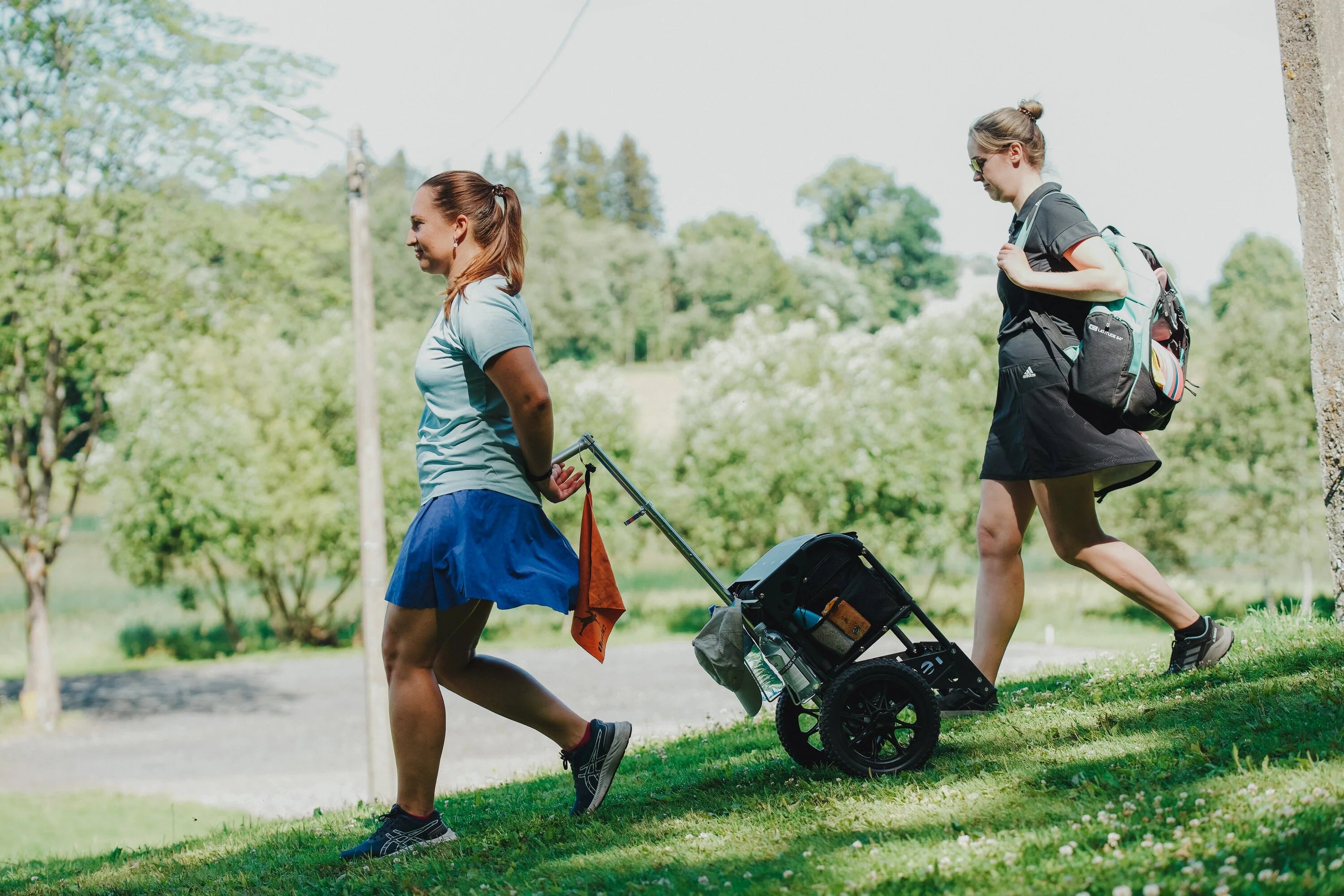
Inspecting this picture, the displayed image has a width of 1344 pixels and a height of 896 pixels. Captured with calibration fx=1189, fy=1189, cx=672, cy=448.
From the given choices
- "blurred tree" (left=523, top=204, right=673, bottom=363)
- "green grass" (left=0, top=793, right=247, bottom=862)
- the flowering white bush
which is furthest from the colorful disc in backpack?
"blurred tree" (left=523, top=204, right=673, bottom=363)

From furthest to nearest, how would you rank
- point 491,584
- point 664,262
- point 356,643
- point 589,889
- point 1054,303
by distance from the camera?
point 664,262 < point 356,643 < point 1054,303 < point 491,584 < point 589,889

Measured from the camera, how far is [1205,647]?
4547 mm

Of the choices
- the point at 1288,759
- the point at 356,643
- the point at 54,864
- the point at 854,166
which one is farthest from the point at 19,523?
the point at 854,166

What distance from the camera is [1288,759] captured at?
10.8 feet

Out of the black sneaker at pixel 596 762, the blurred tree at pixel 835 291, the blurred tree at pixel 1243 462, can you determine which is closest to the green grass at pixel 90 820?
the black sneaker at pixel 596 762

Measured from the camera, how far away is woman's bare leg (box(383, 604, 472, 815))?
3848 mm

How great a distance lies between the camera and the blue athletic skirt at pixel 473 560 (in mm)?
3732

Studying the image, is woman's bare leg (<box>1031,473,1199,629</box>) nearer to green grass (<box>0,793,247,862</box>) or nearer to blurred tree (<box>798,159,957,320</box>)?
green grass (<box>0,793,247,862</box>)

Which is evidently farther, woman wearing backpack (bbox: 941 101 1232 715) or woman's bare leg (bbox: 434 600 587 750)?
woman wearing backpack (bbox: 941 101 1232 715)

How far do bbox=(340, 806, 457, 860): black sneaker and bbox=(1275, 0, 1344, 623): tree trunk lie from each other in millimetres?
3670

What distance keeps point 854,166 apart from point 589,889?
99.3 metres

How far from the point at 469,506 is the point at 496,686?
70 cm

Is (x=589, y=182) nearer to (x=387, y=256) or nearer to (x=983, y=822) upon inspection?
(x=387, y=256)

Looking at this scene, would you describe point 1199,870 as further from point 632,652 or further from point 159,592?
point 159,592
